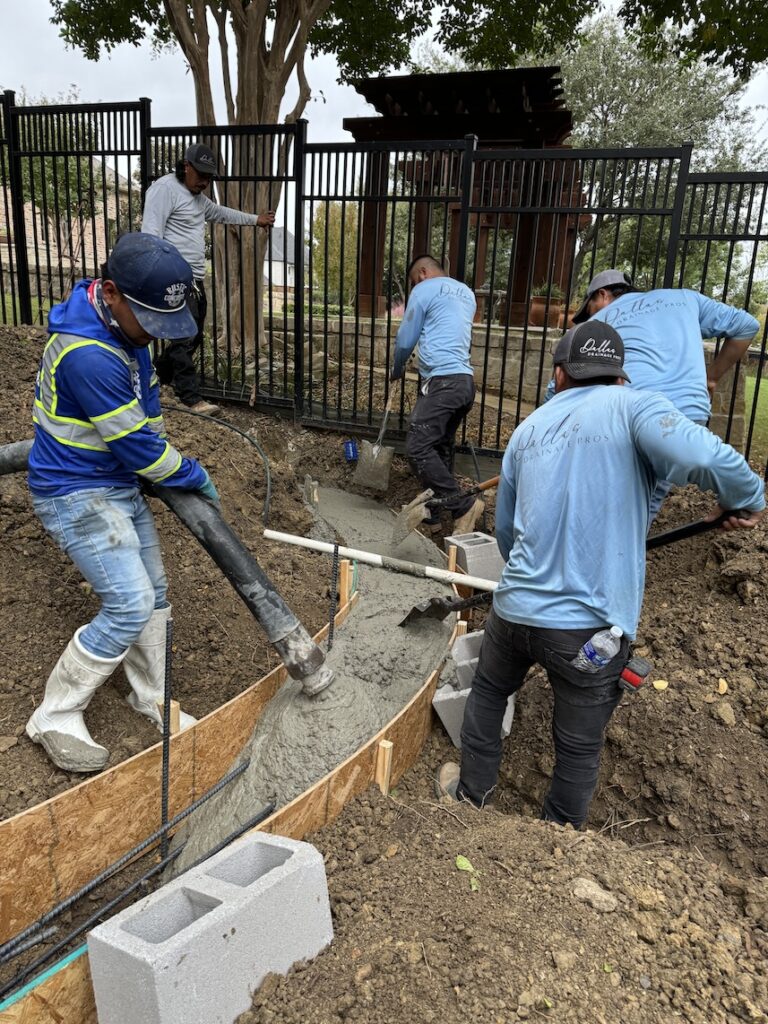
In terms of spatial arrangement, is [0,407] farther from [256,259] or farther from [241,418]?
[256,259]

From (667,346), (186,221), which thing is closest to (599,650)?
(667,346)

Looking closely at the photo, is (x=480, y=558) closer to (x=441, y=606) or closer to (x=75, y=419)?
(x=441, y=606)

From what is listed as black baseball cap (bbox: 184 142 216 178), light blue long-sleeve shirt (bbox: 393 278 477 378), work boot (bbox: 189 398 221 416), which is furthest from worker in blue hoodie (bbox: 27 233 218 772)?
black baseball cap (bbox: 184 142 216 178)

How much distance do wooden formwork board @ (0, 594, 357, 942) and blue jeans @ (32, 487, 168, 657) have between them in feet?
1.58

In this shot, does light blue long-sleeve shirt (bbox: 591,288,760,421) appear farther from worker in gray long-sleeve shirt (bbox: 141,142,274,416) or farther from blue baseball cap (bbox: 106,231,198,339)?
worker in gray long-sleeve shirt (bbox: 141,142,274,416)

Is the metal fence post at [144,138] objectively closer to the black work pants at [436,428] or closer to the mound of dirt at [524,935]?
the black work pants at [436,428]

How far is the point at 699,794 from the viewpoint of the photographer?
123 inches

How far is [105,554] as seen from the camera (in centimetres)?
296

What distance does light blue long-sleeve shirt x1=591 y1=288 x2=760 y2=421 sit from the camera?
13.1 ft

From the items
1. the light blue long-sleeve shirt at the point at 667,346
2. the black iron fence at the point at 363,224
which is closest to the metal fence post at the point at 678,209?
the black iron fence at the point at 363,224

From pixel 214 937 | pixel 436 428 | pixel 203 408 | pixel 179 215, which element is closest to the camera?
pixel 214 937

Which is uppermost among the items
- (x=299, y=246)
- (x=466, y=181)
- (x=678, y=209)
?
(x=466, y=181)

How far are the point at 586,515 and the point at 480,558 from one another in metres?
2.36

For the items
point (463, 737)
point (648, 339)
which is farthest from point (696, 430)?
point (648, 339)
